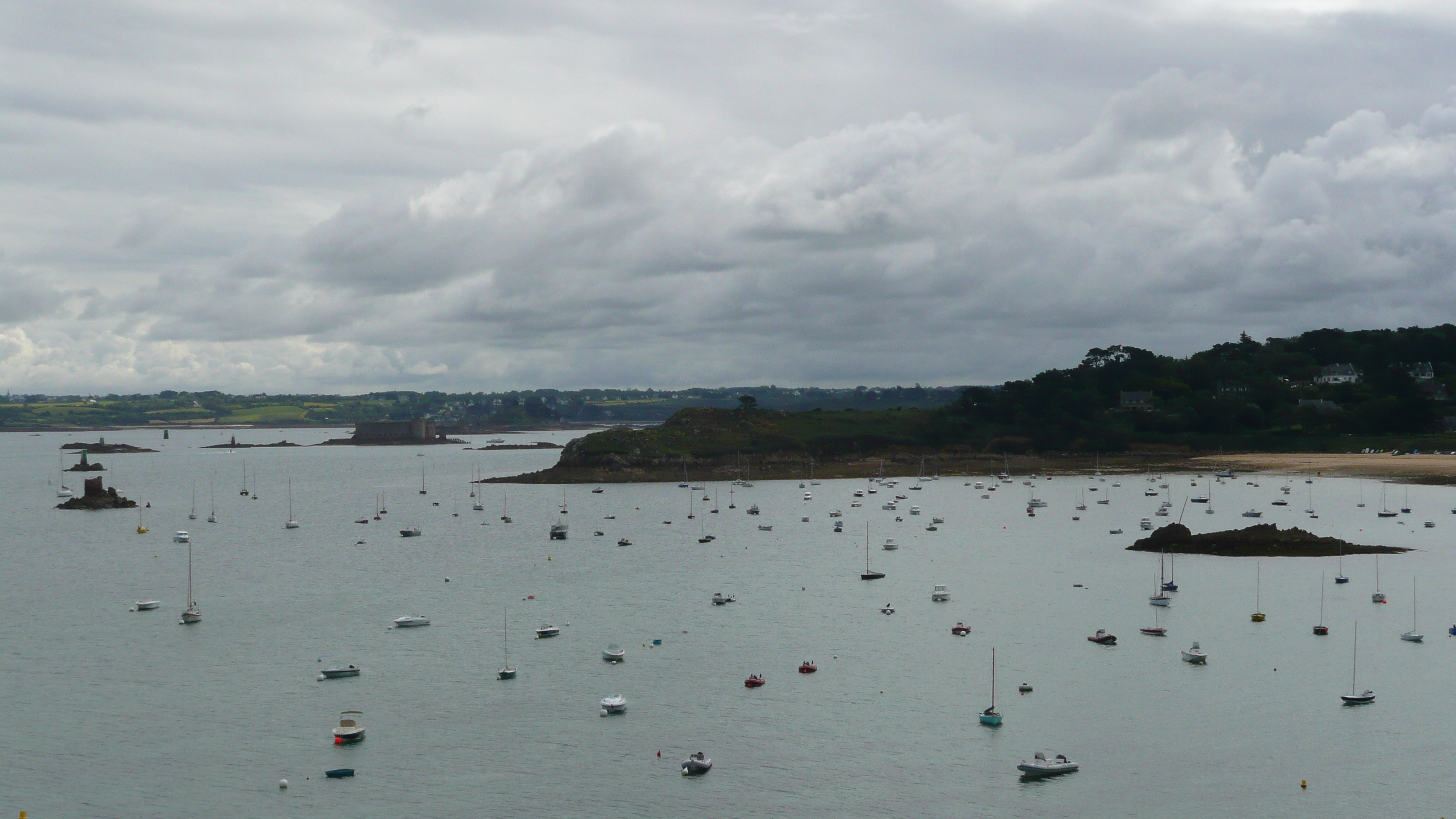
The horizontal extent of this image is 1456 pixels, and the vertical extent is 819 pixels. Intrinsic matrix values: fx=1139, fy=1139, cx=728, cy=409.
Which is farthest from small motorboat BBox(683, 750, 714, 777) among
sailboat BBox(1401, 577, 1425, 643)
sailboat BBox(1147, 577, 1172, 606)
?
sailboat BBox(1401, 577, 1425, 643)

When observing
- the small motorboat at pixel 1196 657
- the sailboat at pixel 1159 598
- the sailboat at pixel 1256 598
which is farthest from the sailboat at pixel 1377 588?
the small motorboat at pixel 1196 657

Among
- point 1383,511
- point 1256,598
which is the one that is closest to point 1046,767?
point 1256,598

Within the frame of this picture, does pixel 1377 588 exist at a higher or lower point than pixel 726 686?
higher

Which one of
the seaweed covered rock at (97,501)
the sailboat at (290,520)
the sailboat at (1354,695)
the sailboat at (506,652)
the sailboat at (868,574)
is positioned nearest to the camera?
the sailboat at (1354,695)

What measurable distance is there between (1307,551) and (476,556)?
226ft

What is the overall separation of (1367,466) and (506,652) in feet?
528

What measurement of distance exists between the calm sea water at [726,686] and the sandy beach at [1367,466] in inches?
2567

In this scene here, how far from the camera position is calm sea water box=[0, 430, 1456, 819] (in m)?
39.6

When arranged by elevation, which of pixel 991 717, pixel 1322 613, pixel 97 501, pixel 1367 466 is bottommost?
pixel 97 501

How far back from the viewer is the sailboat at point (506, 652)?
54.3 m

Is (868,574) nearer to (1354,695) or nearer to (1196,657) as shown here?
(1196,657)

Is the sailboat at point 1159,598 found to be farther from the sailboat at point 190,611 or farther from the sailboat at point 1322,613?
the sailboat at point 190,611

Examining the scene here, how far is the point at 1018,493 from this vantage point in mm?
158875

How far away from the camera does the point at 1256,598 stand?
7150 cm
